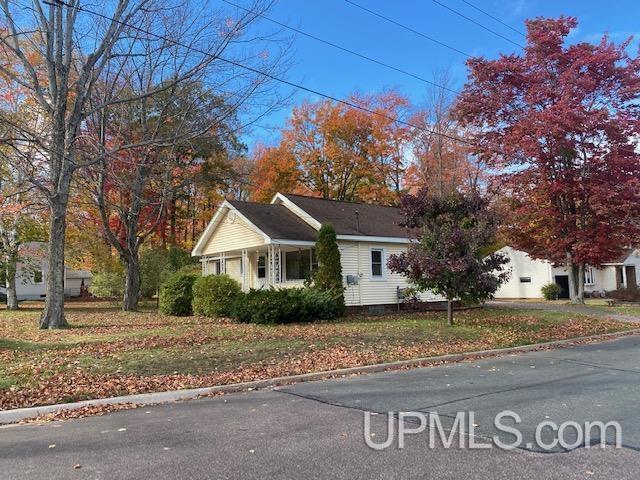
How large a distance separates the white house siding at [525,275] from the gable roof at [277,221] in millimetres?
18462

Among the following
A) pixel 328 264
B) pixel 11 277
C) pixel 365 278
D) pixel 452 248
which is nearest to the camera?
pixel 452 248

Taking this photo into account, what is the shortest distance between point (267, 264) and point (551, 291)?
19930 millimetres

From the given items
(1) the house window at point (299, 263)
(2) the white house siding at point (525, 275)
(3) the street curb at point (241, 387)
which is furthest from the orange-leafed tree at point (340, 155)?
(3) the street curb at point (241, 387)

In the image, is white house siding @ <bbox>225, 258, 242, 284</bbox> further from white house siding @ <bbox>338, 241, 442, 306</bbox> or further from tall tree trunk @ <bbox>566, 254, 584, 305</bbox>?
tall tree trunk @ <bbox>566, 254, 584, 305</bbox>

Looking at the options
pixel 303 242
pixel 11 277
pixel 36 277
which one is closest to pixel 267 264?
pixel 303 242

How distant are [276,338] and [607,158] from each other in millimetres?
18173

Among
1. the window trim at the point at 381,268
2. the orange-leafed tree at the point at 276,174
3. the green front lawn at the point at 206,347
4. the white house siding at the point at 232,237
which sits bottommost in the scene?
the green front lawn at the point at 206,347

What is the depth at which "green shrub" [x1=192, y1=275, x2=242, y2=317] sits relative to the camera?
1914 cm

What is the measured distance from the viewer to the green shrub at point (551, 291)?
33781mm

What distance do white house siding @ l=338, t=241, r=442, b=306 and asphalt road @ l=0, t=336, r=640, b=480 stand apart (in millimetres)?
11699

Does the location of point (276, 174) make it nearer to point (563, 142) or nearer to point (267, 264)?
point (267, 264)

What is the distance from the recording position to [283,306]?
16750mm

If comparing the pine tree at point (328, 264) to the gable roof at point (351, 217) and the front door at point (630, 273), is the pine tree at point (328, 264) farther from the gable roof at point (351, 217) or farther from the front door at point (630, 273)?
the front door at point (630, 273)

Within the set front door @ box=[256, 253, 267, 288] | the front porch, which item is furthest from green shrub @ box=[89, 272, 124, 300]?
front door @ box=[256, 253, 267, 288]
